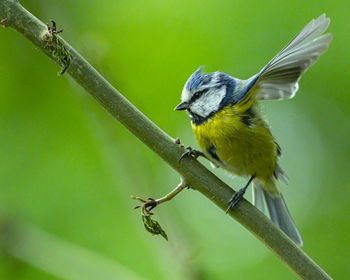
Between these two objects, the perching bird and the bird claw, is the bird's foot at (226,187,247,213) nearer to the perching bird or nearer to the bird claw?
the bird claw

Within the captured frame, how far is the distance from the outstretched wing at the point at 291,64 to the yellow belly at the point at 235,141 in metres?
0.17

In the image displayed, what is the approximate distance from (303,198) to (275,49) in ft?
4.73

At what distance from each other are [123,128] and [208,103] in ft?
1.84

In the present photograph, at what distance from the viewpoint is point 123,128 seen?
3109mm

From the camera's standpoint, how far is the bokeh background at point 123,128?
3201 millimetres

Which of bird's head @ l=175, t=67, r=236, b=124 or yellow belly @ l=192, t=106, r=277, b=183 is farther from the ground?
bird's head @ l=175, t=67, r=236, b=124

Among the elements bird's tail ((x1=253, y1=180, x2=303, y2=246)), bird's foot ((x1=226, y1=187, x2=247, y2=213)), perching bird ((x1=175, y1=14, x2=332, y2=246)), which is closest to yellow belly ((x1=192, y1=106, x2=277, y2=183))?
perching bird ((x1=175, y1=14, x2=332, y2=246))

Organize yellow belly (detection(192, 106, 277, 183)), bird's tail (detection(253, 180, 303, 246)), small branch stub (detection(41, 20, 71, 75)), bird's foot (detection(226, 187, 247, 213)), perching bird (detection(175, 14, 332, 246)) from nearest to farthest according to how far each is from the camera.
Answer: small branch stub (detection(41, 20, 71, 75)) → bird's foot (detection(226, 187, 247, 213)) → perching bird (detection(175, 14, 332, 246)) → yellow belly (detection(192, 106, 277, 183)) → bird's tail (detection(253, 180, 303, 246))

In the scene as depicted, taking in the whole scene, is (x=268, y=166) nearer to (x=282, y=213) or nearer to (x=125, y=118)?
(x=282, y=213)

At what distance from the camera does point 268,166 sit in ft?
11.1

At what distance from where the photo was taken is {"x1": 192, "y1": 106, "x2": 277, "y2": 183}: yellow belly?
3.10 m

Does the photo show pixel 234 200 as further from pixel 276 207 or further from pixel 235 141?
pixel 276 207

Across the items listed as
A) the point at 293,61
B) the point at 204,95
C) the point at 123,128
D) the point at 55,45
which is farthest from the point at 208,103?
the point at 55,45

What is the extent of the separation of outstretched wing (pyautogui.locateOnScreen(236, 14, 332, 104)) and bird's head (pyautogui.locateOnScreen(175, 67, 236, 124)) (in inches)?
5.8
